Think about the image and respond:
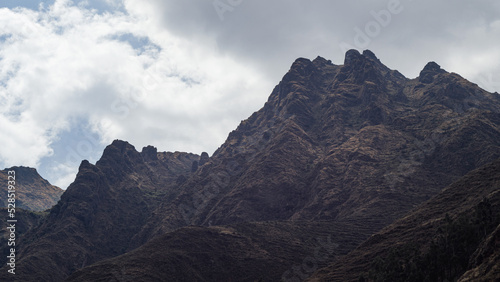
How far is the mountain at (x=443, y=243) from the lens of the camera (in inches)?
3350

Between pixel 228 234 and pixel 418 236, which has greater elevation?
pixel 228 234

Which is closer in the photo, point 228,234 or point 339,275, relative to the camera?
point 339,275

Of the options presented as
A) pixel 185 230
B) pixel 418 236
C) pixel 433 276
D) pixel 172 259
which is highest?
pixel 185 230

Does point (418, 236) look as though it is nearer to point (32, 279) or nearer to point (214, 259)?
point (214, 259)

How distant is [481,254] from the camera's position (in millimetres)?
78312

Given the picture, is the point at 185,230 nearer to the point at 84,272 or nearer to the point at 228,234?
the point at 228,234

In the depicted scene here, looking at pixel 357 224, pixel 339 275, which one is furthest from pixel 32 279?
pixel 357 224

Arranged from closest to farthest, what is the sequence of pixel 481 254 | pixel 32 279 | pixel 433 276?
pixel 481 254 → pixel 433 276 → pixel 32 279

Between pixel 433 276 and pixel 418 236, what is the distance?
34.2m

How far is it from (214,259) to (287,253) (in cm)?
3080

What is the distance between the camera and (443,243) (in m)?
103

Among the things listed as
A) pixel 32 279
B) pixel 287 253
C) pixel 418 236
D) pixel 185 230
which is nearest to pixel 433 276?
pixel 418 236

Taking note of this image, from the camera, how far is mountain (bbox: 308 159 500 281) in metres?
85.1

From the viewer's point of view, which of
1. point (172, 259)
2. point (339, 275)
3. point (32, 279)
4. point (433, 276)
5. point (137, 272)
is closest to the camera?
point (433, 276)
